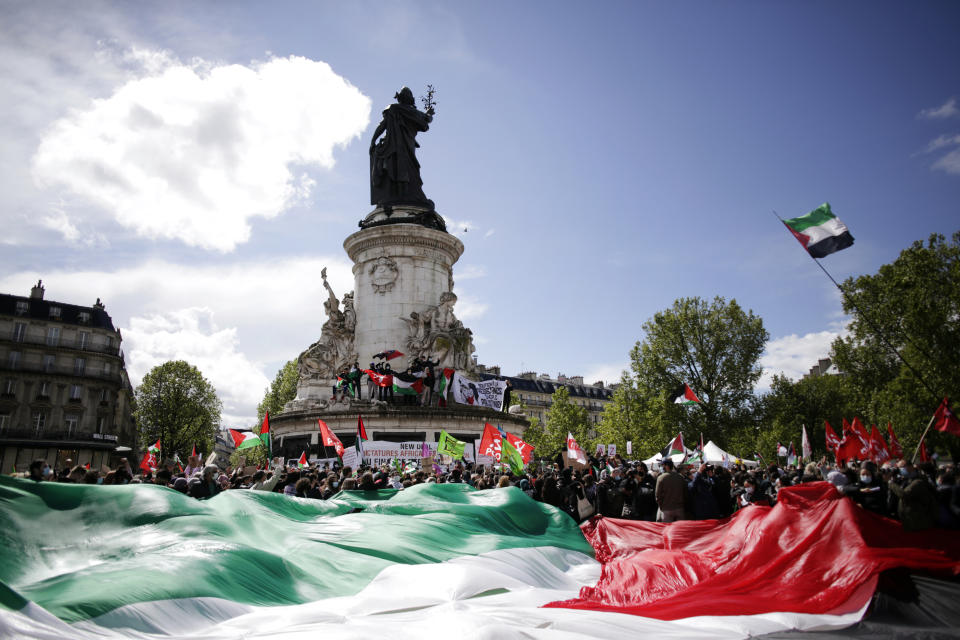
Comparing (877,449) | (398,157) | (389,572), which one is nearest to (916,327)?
(877,449)

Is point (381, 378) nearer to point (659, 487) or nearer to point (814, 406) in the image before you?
point (659, 487)

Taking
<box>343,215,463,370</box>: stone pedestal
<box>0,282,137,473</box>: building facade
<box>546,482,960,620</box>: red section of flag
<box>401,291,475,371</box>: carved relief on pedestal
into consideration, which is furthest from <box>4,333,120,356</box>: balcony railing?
<box>546,482,960,620</box>: red section of flag

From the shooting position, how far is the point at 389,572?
23.5 feet

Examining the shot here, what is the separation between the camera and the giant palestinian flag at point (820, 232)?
49.1 feet

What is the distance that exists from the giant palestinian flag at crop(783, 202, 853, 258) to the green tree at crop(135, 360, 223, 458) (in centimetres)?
5586

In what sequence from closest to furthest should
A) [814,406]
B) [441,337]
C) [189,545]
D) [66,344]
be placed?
[189,545] < [441,337] < [66,344] < [814,406]

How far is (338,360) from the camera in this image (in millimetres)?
29078

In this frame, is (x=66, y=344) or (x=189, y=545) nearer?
(x=189, y=545)

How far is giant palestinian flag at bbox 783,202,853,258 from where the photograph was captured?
15.0 metres

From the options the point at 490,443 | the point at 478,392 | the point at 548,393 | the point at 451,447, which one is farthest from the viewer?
the point at 548,393

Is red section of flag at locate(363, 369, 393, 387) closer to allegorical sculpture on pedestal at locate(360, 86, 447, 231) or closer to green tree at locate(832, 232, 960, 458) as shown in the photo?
allegorical sculpture on pedestal at locate(360, 86, 447, 231)

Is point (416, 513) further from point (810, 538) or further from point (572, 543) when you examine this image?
point (810, 538)

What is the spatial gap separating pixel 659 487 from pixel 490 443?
8.04 m

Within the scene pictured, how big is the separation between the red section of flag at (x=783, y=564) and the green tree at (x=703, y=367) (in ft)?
118
